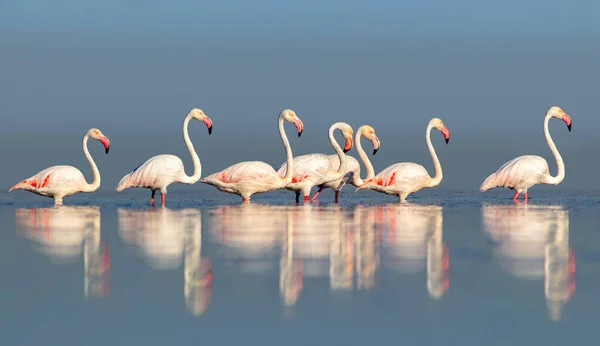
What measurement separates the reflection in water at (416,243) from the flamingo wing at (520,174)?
281 centimetres

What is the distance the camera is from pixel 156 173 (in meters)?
18.1

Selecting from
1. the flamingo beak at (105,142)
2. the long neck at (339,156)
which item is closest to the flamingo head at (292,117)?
the long neck at (339,156)

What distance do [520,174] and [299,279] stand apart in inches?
419

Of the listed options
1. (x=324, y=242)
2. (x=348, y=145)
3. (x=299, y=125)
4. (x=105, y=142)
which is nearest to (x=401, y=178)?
(x=348, y=145)

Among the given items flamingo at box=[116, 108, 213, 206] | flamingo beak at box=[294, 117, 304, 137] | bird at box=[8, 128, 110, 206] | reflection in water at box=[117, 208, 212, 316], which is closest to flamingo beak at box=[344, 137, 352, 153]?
flamingo beak at box=[294, 117, 304, 137]

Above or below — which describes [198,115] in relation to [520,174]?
above

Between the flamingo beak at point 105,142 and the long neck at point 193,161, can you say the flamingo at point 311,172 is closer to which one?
the long neck at point 193,161

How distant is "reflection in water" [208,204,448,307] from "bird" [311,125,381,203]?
9.67 feet

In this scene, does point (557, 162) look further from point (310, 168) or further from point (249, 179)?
point (249, 179)

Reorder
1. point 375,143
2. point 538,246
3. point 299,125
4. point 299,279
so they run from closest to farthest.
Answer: point 299,279 → point 538,246 → point 299,125 → point 375,143

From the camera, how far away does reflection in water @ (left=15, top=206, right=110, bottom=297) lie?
9.33 meters

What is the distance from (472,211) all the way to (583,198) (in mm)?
4292

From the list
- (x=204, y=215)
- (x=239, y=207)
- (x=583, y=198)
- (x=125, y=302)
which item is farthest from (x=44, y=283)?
(x=583, y=198)

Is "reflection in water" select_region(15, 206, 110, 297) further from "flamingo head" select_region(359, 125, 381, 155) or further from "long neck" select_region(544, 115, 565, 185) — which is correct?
"long neck" select_region(544, 115, 565, 185)
